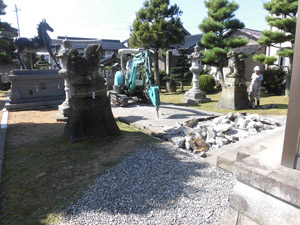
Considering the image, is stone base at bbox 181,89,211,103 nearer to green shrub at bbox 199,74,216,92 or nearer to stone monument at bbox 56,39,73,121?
green shrub at bbox 199,74,216,92

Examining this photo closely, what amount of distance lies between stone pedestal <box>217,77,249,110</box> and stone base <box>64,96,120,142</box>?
17.9 feet

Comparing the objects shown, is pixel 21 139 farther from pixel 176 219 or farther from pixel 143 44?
pixel 143 44

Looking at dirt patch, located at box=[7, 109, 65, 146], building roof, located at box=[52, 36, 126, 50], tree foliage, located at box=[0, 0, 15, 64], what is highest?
building roof, located at box=[52, 36, 126, 50]

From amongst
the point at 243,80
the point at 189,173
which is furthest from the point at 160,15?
the point at 189,173

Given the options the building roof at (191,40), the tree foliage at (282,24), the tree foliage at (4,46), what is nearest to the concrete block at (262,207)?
the tree foliage at (282,24)

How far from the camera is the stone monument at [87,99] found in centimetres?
461

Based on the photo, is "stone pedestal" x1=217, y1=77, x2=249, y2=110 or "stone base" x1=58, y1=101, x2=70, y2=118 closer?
"stone base" x1=58, y1=101, x2=70, y2=118

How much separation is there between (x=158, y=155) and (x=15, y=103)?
8165 millimetres

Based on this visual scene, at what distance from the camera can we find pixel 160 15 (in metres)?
13.9

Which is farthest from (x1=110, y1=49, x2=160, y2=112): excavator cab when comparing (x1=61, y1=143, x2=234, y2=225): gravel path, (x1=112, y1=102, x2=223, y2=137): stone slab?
(x1=61, y1=143, x2=234, y2=225): gravel path

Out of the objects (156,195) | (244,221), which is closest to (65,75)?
(156,195)

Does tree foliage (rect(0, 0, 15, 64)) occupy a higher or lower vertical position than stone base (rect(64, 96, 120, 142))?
higher

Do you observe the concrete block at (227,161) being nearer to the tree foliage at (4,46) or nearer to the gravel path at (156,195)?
the gravel path at (156,195)

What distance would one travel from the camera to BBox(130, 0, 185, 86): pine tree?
1343 cm
